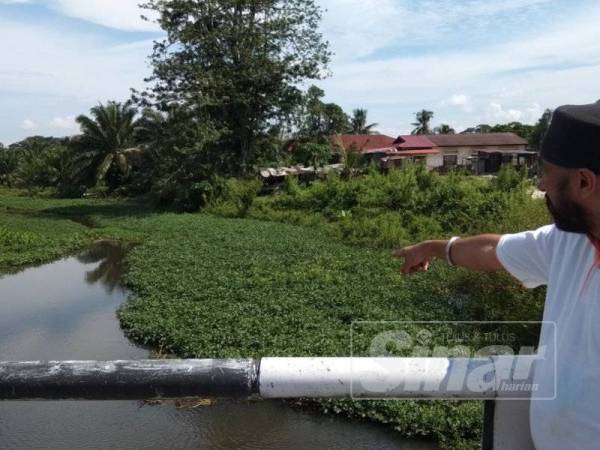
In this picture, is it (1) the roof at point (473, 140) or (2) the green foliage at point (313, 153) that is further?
(1) the roof at point (473, 140)

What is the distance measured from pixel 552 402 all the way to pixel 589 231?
1.34 ft

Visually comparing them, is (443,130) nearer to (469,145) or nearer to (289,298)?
(469,145)

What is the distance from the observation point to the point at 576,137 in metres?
1.26

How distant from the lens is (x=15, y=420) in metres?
6.24

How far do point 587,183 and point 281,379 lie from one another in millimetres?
836

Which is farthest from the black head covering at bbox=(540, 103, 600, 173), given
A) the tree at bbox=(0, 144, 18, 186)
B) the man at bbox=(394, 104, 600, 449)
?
the tree at bbox=(0, 144, 18, 186)

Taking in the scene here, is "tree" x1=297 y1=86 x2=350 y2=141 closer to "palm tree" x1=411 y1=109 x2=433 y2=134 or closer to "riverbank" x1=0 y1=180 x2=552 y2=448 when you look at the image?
"riverbank" x1=0 y1=180 x2=552 y2=448

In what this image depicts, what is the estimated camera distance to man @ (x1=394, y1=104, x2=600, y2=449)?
1269 millimetres

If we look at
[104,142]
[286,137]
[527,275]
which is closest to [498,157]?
[286,137]

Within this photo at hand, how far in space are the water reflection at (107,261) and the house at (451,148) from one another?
2314 centimetres

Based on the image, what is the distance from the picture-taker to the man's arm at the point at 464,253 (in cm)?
168

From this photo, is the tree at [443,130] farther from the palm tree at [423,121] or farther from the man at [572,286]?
the man at [572,286]

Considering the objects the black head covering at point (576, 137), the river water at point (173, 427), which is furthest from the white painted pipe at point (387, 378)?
the river water at point (173, 427)

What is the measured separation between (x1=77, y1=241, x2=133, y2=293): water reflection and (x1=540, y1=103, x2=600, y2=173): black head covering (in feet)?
41.2
